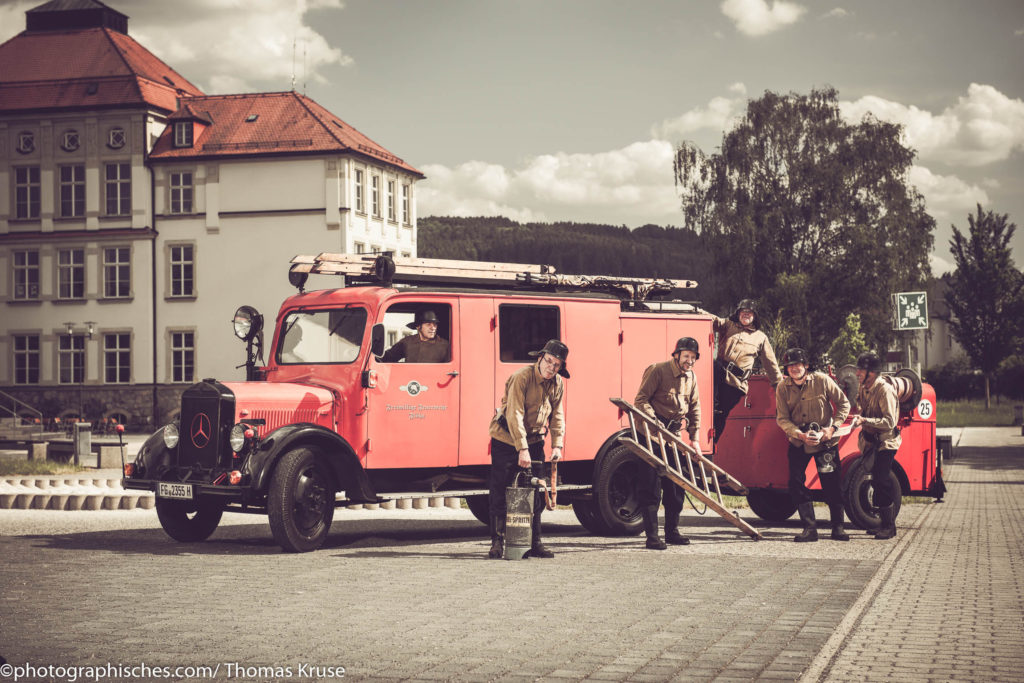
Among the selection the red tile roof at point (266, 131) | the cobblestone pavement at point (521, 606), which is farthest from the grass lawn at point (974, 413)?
the cobblestone pavement at point (521, 606)

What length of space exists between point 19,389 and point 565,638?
52.1m

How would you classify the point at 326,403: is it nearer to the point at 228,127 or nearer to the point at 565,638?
the point at 565,638

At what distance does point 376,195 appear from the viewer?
5628 cm

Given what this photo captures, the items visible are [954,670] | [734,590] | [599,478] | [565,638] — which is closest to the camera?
[954,670]

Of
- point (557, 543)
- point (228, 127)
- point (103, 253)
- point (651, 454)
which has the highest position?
point (228, 127)

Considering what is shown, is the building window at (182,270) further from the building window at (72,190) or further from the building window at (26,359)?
the building window at (26,359)

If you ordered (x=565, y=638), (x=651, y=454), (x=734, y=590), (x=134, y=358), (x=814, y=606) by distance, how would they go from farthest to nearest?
1. (x=134, y=358)
2. (x=651, y=454)
3. (x=734, y=590)
4. (x=814, y=606)
5. (x=565, y=638)

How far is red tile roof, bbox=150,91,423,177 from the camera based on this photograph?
53406 millimetres

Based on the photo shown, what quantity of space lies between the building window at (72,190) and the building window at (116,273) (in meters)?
2.23

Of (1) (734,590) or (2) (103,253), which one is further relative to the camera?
(2) (103,253)

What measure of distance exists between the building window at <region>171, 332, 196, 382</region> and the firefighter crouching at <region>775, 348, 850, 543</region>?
44050 millimetres

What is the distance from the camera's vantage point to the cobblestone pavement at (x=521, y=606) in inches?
266

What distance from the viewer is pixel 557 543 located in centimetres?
1291

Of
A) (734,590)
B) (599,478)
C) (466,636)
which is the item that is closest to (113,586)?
(466,636)
